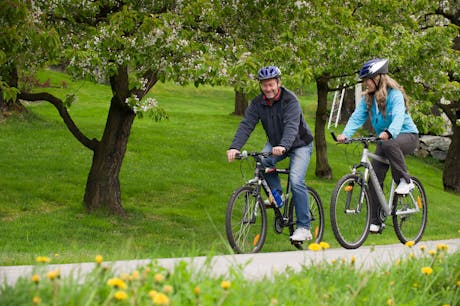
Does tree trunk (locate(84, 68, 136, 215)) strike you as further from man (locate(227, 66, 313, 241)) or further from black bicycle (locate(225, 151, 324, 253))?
black bicycle (locate(225, 151, 324, 253))

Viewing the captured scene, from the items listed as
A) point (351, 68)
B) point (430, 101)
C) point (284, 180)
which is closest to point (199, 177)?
point (284, 180)

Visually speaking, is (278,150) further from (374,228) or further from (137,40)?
(137,40)

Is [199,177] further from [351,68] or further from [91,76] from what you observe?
[91,76]

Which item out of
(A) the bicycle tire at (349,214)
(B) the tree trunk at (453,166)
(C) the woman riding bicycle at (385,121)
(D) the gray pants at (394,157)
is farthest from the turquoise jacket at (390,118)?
(B) the tree trunk at (453,166)

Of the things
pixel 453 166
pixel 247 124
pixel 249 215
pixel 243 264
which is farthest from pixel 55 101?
pixel 453 166

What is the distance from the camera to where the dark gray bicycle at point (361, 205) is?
823cm

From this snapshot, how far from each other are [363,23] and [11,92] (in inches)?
374

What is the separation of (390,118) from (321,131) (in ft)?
41.1

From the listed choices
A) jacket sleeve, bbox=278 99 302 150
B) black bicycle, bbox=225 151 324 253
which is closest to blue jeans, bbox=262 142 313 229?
black bicycle, bbox=225 151 324 253

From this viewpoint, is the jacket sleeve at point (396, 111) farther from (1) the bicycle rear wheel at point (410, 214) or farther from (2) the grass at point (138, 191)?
(1) the bicycle rear wheel at point (410, 214)

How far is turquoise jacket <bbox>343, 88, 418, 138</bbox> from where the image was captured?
324 inches

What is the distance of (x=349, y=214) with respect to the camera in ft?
27.7

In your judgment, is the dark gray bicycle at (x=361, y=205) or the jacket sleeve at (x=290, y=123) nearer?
the jacket sleeve at (x=290, y=123)

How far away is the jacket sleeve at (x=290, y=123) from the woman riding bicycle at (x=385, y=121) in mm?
671
